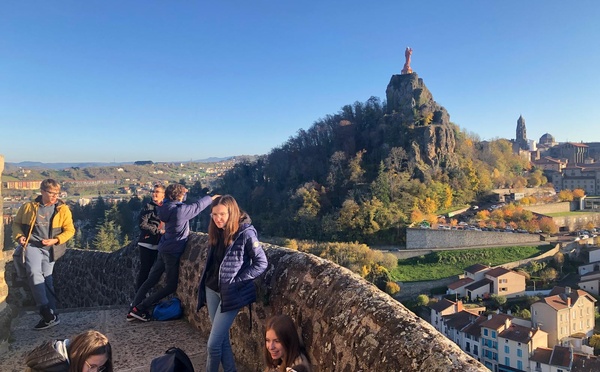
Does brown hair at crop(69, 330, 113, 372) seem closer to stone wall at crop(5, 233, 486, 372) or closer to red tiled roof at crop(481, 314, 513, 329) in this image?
stone wall at crop(5, 233, 486, 372)

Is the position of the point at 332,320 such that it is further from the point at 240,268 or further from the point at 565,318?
the point at 565,318

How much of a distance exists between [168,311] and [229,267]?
184cm

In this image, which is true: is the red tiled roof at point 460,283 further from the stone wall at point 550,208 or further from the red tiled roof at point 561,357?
the stone wall at point 550,208

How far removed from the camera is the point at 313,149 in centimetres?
5538

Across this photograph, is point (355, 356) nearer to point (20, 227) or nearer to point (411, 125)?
point (20, 227)

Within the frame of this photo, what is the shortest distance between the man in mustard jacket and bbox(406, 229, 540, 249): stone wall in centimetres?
3699

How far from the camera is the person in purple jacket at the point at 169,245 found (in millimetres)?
3963

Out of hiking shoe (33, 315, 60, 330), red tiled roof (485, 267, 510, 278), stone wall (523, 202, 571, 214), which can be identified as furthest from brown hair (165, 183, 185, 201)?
stone wall (523, 202, 571, 214)

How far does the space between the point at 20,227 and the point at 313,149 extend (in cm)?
5190

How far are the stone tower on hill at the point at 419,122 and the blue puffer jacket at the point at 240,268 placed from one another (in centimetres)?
4623

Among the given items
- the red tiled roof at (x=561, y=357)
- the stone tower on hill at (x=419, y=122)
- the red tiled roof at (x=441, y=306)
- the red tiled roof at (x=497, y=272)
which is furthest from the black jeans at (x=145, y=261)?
the stone tower on hill at (x=419, y=122)

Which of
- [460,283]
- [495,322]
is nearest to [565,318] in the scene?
[495,322]

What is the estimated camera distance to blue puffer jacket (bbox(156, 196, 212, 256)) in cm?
393

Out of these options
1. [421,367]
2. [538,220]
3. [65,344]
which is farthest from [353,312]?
[538,220]
